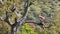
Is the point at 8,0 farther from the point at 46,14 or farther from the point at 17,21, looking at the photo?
the point at 46,14

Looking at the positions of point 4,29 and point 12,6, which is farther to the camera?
point 4,29

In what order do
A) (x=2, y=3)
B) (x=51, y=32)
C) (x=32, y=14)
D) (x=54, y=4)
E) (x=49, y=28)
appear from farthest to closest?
(x=54, y=4) < (x=32, y=14) < (x=51, y=32) < (x=49, y=28) < (x=2, y=3)

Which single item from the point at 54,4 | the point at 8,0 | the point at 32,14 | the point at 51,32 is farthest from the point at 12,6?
the point at 54,4

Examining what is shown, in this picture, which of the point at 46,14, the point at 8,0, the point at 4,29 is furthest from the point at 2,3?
the point at 46,14

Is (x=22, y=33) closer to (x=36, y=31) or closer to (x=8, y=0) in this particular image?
(x=36, y=31)

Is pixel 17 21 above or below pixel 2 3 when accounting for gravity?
below

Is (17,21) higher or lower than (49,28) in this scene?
higher

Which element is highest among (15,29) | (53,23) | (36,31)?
(15,29)

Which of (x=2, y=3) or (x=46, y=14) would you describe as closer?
(x=2, y=3)

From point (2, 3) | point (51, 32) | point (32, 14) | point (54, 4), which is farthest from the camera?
point (54, 4)
